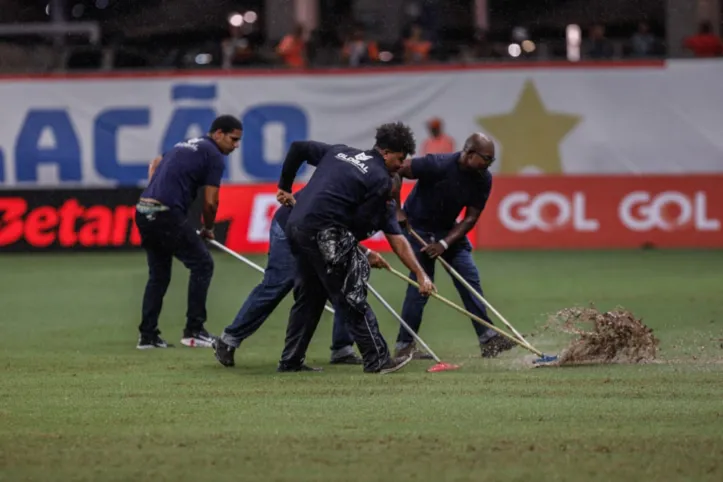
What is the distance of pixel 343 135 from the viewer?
94.9ft

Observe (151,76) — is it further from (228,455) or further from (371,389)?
(228,455)

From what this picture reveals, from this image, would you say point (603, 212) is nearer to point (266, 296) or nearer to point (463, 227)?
point (463, 227)

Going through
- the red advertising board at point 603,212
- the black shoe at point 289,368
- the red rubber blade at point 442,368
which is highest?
the black shoe at point 289,368

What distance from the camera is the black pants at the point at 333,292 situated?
36.1 ft

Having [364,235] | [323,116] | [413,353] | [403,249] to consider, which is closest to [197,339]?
[413,353]

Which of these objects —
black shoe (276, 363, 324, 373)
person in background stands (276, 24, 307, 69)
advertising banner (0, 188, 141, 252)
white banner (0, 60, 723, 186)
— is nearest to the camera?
black shoe (276, 363, 324, 373)

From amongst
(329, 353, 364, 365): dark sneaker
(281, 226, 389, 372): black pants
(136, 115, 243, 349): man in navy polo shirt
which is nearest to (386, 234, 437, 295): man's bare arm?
(281, 226, 389, 372): black pants

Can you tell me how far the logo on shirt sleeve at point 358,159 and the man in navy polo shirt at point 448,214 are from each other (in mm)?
1507

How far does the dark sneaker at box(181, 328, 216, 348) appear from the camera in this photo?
1345cm

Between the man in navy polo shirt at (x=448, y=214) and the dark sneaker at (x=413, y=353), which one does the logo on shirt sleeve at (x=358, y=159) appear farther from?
the dark sneaker at (x=413, y=353)

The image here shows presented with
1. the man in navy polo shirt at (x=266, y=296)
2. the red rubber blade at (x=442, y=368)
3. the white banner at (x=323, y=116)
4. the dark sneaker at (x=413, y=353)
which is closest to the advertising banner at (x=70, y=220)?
the white banner at (x=323, y=116)

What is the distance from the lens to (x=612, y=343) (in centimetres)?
1177

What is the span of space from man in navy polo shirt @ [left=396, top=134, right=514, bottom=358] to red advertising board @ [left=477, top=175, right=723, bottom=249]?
12706 mm

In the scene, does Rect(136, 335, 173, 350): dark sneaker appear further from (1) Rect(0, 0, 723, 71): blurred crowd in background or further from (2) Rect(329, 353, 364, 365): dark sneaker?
(1) Rect(0, 0, 723, 71): blurred crowd in background
